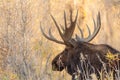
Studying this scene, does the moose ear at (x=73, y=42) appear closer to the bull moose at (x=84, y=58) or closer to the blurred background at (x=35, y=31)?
the bull moose at (x=84, y=58)

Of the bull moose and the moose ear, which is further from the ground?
the moose ear

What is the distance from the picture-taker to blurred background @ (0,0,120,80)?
34.4 ft

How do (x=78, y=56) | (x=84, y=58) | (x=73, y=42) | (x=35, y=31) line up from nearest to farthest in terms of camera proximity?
1. (x=84, y=58)
2. (x=78, y=56)
3. (x=73, y=42)
4. (x=35, y=31)

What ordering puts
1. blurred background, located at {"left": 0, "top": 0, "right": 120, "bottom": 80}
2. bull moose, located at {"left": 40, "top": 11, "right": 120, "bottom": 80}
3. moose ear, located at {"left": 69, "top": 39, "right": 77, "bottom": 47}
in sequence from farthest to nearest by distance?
blurred background, located at {"left": 0, "top": 0, "right": 120, "bottom": 80} → moose ear, located at {"left": 69, "top": 39, "right": 77, "bottom": 47} → bull moose, located at {"left": 40, "top": 11, "right": 120, "bottom": 80}

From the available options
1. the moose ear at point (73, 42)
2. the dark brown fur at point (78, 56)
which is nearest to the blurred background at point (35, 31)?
the dark brown fur at point (78, 56)

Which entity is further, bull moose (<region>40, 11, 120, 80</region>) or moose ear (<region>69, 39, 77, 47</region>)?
moose ear (<region>69, 39, 77, 47</region>)

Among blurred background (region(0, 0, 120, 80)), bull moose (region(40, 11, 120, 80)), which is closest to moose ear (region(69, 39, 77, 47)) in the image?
bull moose (region(40, 11, 120, 80))

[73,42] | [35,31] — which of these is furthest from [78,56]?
[35,31]

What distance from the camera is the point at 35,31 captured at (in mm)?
13398

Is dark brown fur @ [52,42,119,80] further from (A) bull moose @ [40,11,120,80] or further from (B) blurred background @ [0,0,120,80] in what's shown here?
(B) blurred background @ [0,0,120,80]

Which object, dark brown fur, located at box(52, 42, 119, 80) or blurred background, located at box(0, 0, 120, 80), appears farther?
blurred background, located at box(0, 0, 120, 80)

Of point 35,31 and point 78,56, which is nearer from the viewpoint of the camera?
point 78,56

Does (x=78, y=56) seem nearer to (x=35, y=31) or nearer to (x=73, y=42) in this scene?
(x=73, y=42)

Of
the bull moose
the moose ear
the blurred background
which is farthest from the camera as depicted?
the blurred background
